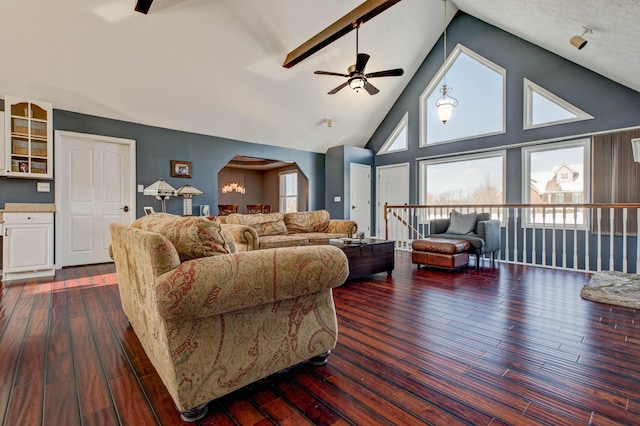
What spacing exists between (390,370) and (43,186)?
214 inches

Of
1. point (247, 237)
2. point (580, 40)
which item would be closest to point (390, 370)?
point (247, 237)

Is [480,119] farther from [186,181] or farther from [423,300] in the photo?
[186,181]

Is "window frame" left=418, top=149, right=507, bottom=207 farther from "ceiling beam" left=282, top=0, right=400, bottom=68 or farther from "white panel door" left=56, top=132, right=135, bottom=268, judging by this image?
"white panel door" left=56, top=132, right=135, bottom=268

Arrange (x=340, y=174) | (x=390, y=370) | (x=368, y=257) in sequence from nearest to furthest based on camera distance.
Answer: (x=390, y=370) < (x=368, y=257) < (x=340, y=174)

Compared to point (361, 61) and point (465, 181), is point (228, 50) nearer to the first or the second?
point (361, 61)

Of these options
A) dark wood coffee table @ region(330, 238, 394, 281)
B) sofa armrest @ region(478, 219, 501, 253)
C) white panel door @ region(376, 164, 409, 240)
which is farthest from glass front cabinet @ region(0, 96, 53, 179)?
white panel door @ region(376, 164, 409, 240)

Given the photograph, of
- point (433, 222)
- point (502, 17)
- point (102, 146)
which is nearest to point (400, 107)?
point (502, 17)

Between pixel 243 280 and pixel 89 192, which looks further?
pixel 89 192

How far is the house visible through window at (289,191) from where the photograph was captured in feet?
34.7

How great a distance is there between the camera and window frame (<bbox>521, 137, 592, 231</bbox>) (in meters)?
4.99

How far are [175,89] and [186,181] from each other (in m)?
1.73

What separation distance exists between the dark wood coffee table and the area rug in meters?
2.08

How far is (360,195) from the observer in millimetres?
8023

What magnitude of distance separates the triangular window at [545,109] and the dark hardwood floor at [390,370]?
12.0 feet
